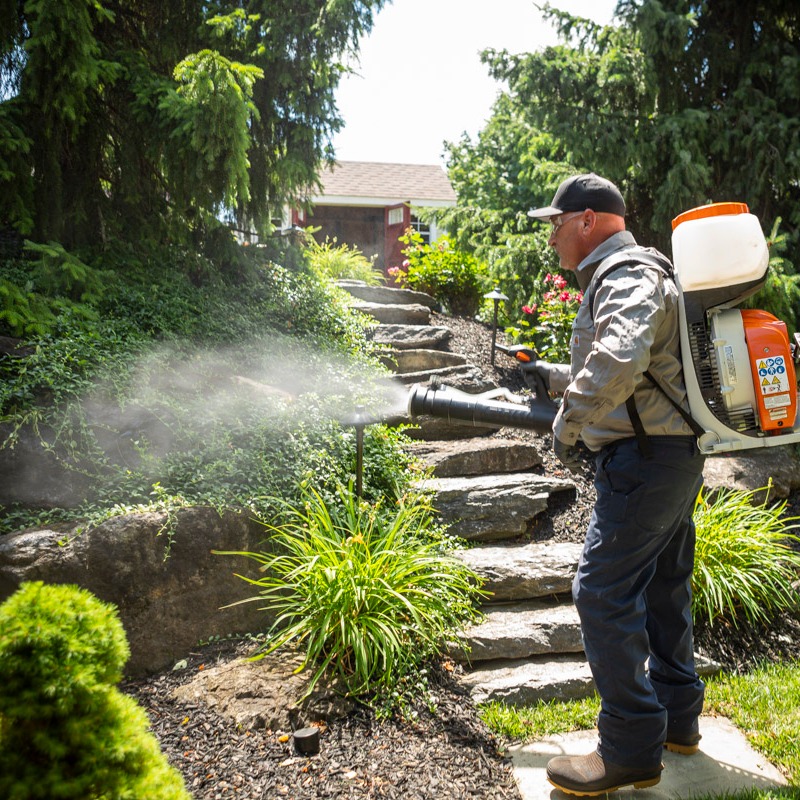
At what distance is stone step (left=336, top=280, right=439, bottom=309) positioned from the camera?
27.2 feet

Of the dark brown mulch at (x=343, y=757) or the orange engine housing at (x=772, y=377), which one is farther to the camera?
the dark brown mulch at (x=343, y=757)

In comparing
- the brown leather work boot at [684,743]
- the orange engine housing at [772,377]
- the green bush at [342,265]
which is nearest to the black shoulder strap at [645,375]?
the orange engine housing at [772,377]

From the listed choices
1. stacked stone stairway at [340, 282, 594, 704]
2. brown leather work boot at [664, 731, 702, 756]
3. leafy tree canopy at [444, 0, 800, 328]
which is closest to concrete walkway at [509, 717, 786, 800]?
brown leather work boot at [664, 731, 702, 756]

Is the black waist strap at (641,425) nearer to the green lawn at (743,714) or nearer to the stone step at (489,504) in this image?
the green lawn at (743,714)

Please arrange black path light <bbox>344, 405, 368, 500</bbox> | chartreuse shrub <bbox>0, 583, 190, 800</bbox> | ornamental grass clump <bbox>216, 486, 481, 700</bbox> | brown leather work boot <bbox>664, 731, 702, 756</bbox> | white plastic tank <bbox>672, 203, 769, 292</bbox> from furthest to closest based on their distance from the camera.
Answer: black path light <bbox>344, 405, 368, 500</bbox> → ornamental grass clump <bbox>216, 486, 481, 700</bbox> → brown leather work boot <bbox>664, 731, 702, 756</bbox> → white plastic tank <bbox>672, 203, 769, 292</bbox> → chartreuse shrub <bbox>0, 583, 190, 800</bbox>

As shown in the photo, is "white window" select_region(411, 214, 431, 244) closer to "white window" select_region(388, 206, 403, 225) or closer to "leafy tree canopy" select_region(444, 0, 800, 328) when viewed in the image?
"white window" select_region(388, 206, 403, 225)

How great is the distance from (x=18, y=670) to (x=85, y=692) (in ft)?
0.44

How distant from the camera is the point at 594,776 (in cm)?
246

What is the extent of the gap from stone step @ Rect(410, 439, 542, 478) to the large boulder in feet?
5.57

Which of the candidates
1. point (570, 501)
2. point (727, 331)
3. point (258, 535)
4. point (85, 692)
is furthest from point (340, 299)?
point (85, 692)

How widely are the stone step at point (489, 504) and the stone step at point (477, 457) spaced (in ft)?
0.77

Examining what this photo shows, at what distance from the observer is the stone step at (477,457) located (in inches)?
192

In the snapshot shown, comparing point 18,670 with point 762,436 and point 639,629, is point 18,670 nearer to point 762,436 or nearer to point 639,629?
point 639,629

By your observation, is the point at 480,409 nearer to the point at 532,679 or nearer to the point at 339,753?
the point at 532,679
